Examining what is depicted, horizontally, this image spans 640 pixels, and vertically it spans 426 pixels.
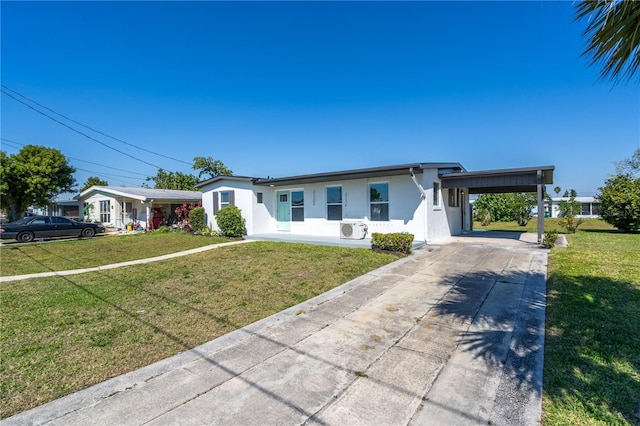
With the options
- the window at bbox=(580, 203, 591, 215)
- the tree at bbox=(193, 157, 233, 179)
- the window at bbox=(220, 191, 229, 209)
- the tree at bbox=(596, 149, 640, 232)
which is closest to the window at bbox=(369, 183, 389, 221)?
the window at bbox=(220, 191, 229, 209)

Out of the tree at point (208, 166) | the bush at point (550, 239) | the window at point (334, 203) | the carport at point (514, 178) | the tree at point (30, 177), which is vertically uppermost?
the tree at point (208, 166)

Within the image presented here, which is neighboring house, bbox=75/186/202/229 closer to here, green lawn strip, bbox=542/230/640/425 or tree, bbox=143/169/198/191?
tree, bbox=143/169/198/191

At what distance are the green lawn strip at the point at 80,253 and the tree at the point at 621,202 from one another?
2002 cm

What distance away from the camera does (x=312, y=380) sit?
2795 mm

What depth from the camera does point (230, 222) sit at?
14.2m

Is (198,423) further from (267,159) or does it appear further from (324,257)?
(267,159)

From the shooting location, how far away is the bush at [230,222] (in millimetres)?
14254

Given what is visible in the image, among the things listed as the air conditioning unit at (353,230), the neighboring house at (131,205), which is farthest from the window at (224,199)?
the air conditioning unit at (353,230)

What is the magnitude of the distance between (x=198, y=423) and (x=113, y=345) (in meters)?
2.17

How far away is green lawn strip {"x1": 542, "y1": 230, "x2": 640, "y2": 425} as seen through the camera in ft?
7.63

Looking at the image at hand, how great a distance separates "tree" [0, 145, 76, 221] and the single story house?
1779 centimetres

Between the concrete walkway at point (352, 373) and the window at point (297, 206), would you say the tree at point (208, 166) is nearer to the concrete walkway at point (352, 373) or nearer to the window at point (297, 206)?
the window at point (297, 206)

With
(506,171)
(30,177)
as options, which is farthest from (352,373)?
(30,177)

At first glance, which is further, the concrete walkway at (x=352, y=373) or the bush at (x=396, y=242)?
the bush at (x=396, y=242)
